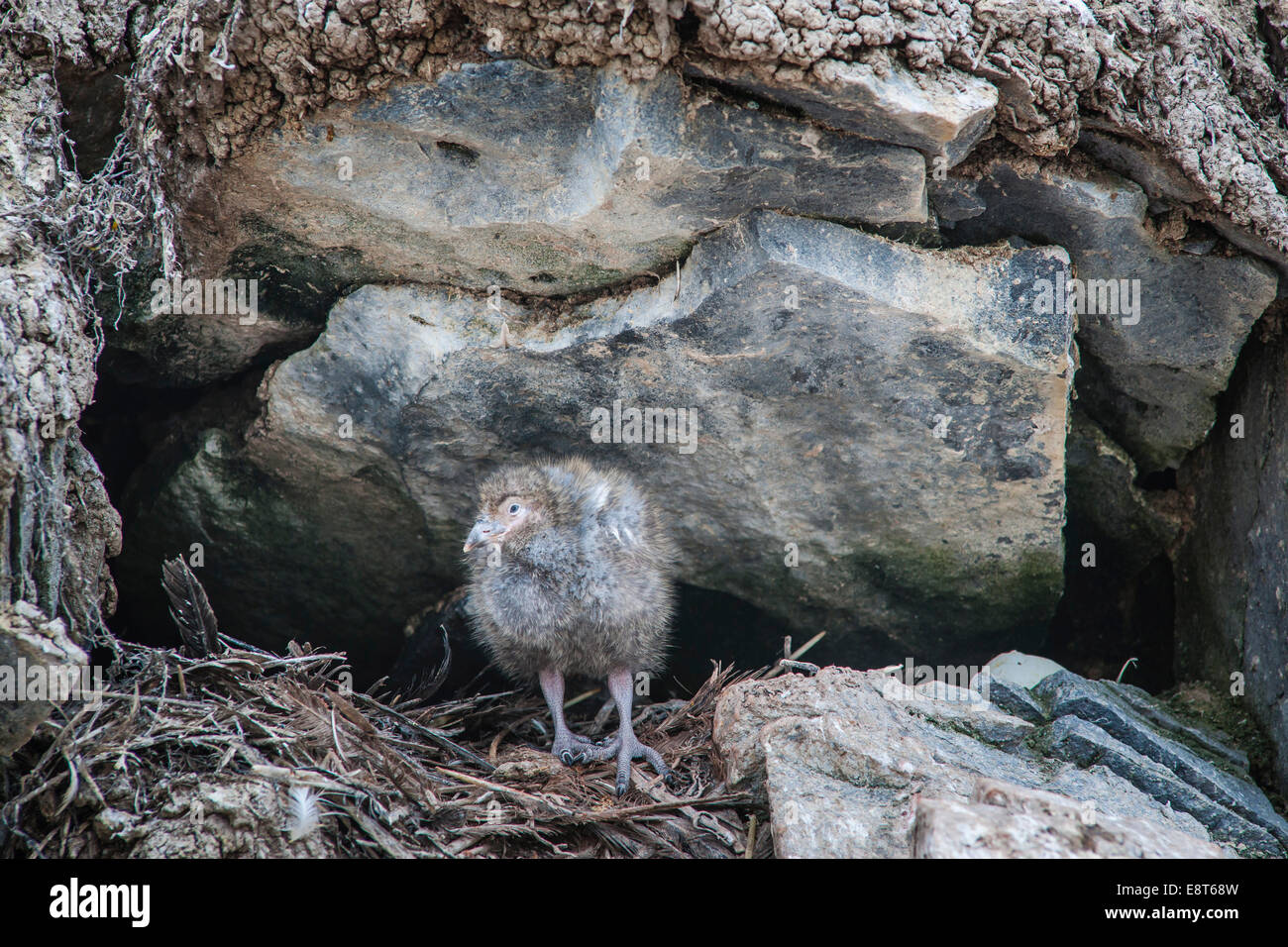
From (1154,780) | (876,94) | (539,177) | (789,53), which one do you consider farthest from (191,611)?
(1154,780)

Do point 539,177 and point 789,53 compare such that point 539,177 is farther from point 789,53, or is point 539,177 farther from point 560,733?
point 560,733

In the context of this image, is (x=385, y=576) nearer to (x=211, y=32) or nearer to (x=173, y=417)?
(x=173, y=417)

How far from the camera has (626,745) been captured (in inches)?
165

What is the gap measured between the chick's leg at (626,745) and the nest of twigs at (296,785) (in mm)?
52

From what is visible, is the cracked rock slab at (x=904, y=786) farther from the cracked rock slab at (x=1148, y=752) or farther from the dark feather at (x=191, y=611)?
the dark feather at (x=191, y=611)

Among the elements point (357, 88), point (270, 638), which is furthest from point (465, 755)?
point (357, 88)

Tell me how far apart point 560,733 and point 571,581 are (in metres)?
0.71

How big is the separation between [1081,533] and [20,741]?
4.65m

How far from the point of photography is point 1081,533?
5004 millimetres

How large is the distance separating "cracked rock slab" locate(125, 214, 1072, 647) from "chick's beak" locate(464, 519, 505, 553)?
19.5 inches

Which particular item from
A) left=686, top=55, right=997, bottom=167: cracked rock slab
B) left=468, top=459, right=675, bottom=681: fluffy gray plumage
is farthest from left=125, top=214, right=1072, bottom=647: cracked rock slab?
left=686, top=55, right=997, bottom=167: cracked rock slab

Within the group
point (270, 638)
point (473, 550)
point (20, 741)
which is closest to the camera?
point (20, 741)

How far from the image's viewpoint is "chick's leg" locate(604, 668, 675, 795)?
4055 mm

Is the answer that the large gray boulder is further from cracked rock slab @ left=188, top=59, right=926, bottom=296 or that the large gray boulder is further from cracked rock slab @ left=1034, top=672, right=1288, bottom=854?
cracked rock slab @ left=188, top=59, right=926, bottom=296
